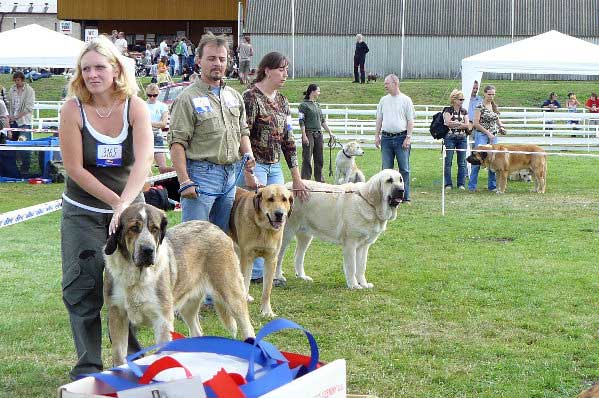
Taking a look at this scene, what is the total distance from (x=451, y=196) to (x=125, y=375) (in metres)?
13.6

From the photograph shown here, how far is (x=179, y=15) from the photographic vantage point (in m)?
50.8

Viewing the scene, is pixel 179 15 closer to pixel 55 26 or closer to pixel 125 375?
pixel 55 26

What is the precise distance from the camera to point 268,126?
7840 millimetres

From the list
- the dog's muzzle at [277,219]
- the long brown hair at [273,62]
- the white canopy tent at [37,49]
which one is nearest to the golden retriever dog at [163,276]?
the dog's muzzle at [277,219]

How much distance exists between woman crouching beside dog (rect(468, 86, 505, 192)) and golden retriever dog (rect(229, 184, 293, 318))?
414 inches

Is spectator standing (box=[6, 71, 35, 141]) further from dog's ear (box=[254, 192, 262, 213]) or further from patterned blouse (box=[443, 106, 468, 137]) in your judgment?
dog's ear (box=[254, 192, 262, 213])

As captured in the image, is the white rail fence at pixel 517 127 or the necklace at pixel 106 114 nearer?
the necklace at pixel 106 114

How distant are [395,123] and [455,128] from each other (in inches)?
90.0

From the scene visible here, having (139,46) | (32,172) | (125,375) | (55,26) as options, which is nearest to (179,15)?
(139,46)

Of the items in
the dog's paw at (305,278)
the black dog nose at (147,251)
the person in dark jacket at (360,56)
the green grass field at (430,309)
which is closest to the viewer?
the black dog nose at (147,251)

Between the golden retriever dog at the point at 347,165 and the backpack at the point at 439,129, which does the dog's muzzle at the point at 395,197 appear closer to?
the golden retriever dog at the point at 347,165

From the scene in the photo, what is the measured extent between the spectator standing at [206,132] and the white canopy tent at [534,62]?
12.3 meters

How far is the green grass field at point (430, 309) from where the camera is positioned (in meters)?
5.71

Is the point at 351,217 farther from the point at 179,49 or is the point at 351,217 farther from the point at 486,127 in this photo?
the point at 179,49
